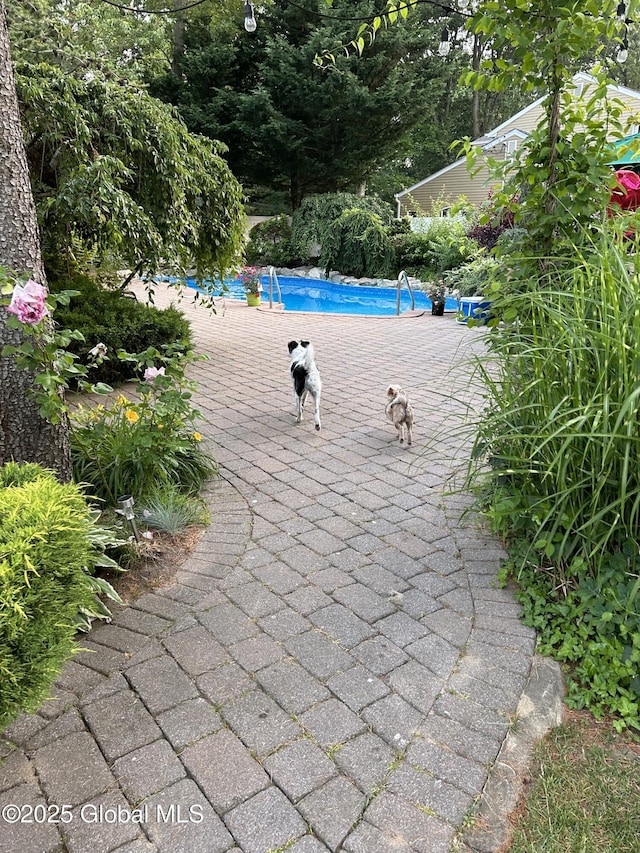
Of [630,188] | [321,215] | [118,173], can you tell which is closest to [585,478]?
[630,188]

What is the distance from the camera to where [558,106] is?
9.98ft

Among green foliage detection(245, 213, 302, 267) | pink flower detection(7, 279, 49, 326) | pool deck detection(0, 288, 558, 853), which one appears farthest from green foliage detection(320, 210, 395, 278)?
pink flower detection(7, 279, 49, 326)

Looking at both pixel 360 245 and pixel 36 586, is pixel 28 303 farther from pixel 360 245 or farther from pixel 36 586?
pixel 360 245

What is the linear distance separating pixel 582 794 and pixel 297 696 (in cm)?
98

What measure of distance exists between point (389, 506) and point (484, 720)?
173 centimetres

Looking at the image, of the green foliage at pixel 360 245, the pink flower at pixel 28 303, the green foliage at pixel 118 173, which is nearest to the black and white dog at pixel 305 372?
the green foliage at pixel 118 173

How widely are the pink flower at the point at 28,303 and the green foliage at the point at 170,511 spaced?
1266 millimetres

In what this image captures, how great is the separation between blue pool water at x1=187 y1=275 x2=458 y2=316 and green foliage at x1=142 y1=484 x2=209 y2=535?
11990mm

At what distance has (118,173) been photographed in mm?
5605

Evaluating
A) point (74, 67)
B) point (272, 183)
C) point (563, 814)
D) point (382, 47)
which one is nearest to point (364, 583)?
point (563, 814)

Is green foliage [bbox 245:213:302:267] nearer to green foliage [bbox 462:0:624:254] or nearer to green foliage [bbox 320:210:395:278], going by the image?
green foliage [bbox 320:210:395:278]

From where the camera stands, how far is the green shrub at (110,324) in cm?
606

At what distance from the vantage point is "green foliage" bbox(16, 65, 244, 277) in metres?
5.12

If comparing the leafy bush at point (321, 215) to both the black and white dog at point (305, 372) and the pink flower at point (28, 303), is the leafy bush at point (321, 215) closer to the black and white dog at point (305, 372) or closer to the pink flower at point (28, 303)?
the black and white dog at point (305, 372)
